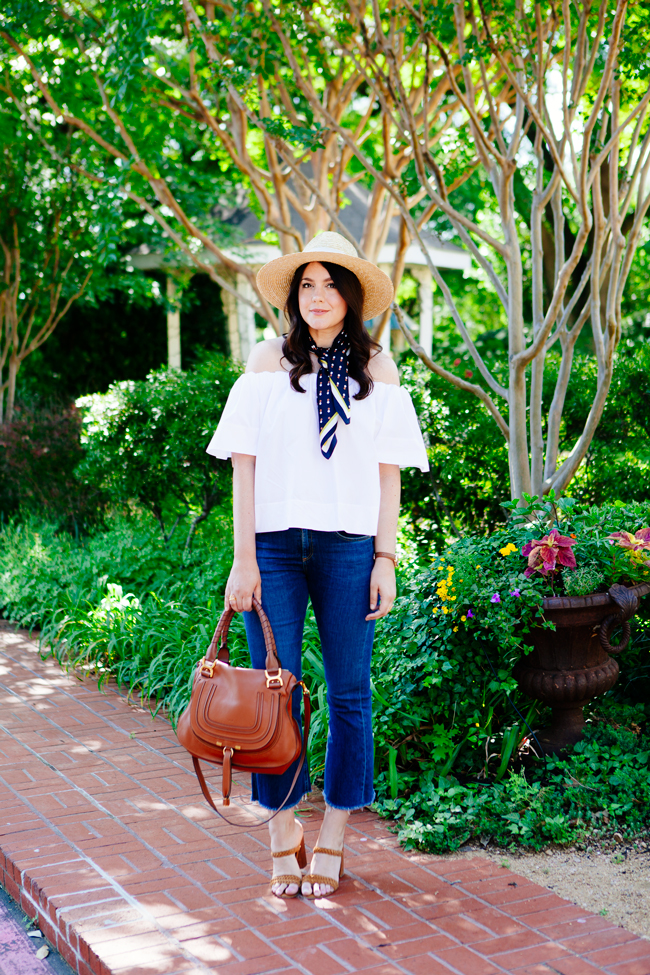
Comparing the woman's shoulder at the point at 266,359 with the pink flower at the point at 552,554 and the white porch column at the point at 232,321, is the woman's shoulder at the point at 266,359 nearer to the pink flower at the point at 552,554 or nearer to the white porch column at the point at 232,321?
the pink flower at the point at 552,554

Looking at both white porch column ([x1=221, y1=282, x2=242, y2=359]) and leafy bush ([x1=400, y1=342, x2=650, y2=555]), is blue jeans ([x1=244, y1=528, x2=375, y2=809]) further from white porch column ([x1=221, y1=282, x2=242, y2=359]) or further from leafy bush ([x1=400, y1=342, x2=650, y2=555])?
white porch column ([x1=221, y1=282, x2=242, y2=359])

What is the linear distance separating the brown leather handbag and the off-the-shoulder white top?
376 millimetres

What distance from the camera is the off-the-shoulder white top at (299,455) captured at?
2.72 meters

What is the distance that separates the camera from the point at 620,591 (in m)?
3.51

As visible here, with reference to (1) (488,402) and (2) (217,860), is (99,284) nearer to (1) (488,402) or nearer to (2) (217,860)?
(1) (488,402)

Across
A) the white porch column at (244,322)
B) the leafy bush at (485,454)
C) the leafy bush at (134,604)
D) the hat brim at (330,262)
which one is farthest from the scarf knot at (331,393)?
the white porch column at (244,322)

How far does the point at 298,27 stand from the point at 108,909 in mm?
5629

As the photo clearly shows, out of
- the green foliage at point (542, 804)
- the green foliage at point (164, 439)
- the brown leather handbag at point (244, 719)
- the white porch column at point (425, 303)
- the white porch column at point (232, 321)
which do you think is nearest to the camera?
the brown leather handbag at point (244, 719)

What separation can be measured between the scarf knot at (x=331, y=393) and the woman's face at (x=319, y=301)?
0.09 metres

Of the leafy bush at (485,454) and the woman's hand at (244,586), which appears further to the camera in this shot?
the leafy bush at (485,454)

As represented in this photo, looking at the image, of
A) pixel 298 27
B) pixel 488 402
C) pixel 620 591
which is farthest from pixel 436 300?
pixel 620 591

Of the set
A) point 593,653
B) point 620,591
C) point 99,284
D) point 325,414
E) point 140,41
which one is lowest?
point 593,653

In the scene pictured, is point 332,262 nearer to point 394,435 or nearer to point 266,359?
point 266,359

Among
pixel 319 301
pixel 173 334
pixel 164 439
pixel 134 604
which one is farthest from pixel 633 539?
pixel 173 334
